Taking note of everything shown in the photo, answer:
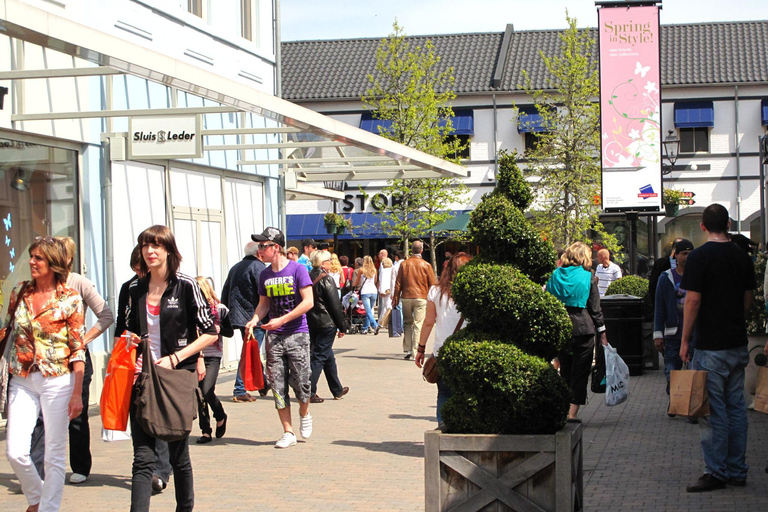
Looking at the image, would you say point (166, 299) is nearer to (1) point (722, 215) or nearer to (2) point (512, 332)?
(2) point (512, 332)

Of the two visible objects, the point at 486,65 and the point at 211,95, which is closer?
the point at 211,95

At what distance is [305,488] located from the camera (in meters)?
6.82

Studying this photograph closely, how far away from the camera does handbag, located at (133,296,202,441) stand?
5.15m

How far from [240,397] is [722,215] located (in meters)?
6.40

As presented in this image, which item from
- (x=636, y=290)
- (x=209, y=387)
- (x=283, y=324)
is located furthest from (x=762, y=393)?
(x=636, y=290)

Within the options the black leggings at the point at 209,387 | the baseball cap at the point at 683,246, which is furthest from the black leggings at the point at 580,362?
the black leggings at the point at 209,387

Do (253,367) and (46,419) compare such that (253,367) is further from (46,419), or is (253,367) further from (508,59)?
(508,59)

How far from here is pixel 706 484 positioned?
644 centimetres

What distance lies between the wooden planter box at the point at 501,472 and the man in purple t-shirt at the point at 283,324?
131 inches

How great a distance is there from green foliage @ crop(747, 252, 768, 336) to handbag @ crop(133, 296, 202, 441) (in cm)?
652

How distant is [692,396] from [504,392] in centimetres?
200

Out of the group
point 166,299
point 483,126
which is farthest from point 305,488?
point 483,126

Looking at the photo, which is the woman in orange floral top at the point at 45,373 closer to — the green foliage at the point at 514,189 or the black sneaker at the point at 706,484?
the green foliage at the point at 514,189

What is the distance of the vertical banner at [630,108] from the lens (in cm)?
1484
